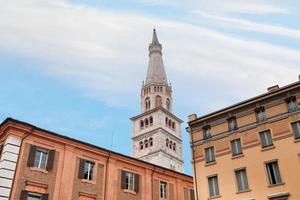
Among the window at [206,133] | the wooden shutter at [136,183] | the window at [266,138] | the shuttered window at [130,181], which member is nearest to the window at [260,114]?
the window at [266,138]

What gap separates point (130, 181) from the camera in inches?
1253

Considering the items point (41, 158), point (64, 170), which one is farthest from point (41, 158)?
point (64, 170)

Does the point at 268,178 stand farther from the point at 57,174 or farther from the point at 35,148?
the point at 35,148

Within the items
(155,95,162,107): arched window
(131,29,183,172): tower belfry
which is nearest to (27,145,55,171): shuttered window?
(131,29,183,172): tower belfry

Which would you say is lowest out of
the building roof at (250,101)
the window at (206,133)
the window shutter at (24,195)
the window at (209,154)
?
the window shutter at (24,195)

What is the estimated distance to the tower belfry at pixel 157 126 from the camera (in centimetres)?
8394

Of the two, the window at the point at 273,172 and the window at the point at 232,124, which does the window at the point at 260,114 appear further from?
the window at the point at 273,172

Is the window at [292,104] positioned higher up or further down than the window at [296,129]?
higher up

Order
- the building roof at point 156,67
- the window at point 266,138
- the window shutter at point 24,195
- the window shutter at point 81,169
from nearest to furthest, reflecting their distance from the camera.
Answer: the window shutter at point 24,195 → the window at point 266,138 → the window shutter at point 81,169 → the building roof at point 156,67

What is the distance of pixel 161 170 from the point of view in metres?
35.0

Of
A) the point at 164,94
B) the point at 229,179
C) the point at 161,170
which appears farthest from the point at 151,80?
the point at 229,179

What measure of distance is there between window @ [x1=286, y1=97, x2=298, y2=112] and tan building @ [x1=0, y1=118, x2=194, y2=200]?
14.8 m

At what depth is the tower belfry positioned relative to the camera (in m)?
83.9

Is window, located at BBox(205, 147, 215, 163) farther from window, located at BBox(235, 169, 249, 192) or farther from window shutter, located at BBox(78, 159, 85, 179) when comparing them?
window shutter, located at BBox(78, 159, 85, 179)
